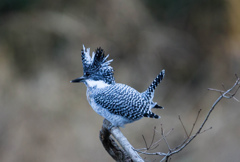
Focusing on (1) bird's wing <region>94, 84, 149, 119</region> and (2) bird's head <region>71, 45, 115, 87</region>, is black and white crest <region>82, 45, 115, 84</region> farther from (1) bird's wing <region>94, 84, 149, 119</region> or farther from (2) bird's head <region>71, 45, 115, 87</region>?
(1) bird's wing <region>94, 84, 149, 119</region>

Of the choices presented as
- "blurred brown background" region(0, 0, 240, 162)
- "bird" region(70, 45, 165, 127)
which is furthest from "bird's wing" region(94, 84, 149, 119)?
"blurred brown background" region(0, 0, 240, 162)

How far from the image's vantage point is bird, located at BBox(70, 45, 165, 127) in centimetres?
271

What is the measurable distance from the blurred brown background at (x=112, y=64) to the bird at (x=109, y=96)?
2666 millimetres

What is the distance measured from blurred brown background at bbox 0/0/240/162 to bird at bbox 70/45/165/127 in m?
2.67

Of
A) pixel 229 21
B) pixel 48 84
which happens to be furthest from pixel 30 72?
pixel 229 21

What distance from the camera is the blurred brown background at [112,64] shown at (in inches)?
215

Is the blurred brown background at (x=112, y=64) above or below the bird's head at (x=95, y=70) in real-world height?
below

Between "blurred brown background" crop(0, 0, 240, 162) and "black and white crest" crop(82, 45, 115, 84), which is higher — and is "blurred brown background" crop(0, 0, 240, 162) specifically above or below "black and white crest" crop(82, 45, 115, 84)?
below

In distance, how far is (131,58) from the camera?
591cm

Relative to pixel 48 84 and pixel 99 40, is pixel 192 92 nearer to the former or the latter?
pixel 99 40

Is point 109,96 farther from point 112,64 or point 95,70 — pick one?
point 112,64

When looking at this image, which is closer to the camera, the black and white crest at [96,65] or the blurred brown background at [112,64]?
the black and white crest at [96,65]

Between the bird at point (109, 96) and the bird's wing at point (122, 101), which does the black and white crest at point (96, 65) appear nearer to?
the bird at point (109, 96)

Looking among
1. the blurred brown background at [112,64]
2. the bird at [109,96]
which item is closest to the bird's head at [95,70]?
the bird at [109,96]
